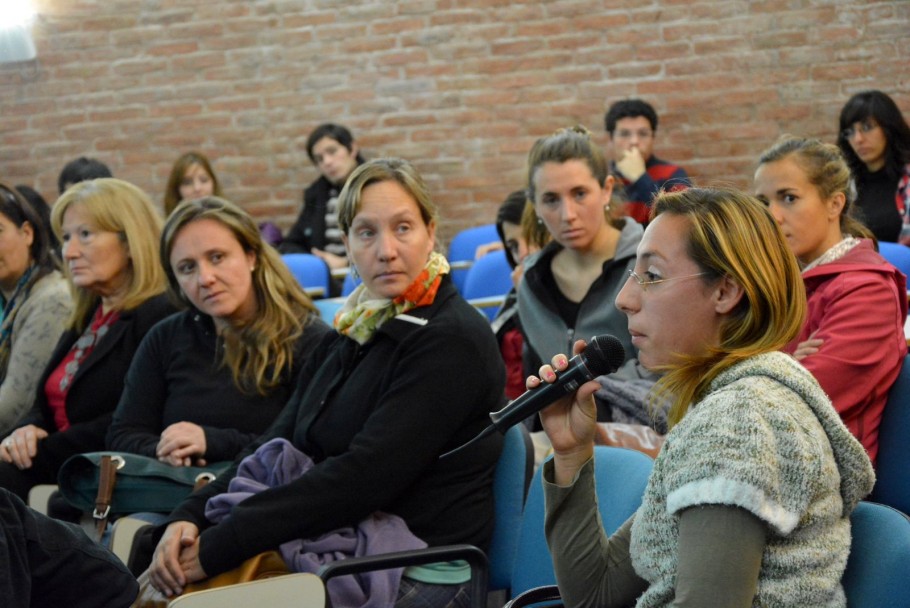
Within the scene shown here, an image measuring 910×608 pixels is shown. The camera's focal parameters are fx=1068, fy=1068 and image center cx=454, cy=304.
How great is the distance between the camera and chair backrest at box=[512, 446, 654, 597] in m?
1.80

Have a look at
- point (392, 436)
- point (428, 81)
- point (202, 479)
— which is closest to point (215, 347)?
point (202, 479)

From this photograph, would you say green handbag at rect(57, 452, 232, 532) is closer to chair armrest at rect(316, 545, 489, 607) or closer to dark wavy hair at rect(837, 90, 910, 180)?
chair armrest at rect(316, 545, 489, 607)

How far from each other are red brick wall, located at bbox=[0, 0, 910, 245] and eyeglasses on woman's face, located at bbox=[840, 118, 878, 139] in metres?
0.56

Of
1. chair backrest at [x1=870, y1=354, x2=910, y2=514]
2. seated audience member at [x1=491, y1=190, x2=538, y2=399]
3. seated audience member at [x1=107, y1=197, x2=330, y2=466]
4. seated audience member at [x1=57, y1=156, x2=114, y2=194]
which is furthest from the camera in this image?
seated audience member at [x1=57, y1=156, x2=114, y2=194]

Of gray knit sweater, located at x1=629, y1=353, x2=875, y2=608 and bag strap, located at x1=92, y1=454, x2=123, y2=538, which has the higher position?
gray knit sweater, located at x1=629, y1=353, x2=875, y2=608

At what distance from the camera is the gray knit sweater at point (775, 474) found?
1.21 metres

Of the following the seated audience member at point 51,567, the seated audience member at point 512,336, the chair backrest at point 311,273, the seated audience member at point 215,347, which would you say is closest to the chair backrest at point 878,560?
the seated audience member at point 51,567

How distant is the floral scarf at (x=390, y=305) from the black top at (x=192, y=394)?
1.16ft

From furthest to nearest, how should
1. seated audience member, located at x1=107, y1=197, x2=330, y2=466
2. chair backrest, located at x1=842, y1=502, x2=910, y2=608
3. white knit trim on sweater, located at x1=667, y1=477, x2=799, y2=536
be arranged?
seated audience member, located at x1=107, y1=197, x2=330, y2=466, chair backrest, located at x1=842, y1=502, x2=910, y2=608, white knit trim on sweater, located at x1=667, y1=477, x2=799, y2=536

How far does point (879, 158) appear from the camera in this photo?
15.8 ft

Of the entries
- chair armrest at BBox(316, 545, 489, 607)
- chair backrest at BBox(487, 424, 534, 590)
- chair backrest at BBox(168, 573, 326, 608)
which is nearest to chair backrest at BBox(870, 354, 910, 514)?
chair backrest at BBox(487, 424, 534, 590)

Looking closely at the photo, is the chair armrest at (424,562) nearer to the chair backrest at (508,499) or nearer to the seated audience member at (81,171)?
the chair backrest at (508,499)

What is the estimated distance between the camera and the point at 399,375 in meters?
2.15

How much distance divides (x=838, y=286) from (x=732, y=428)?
1199mm
